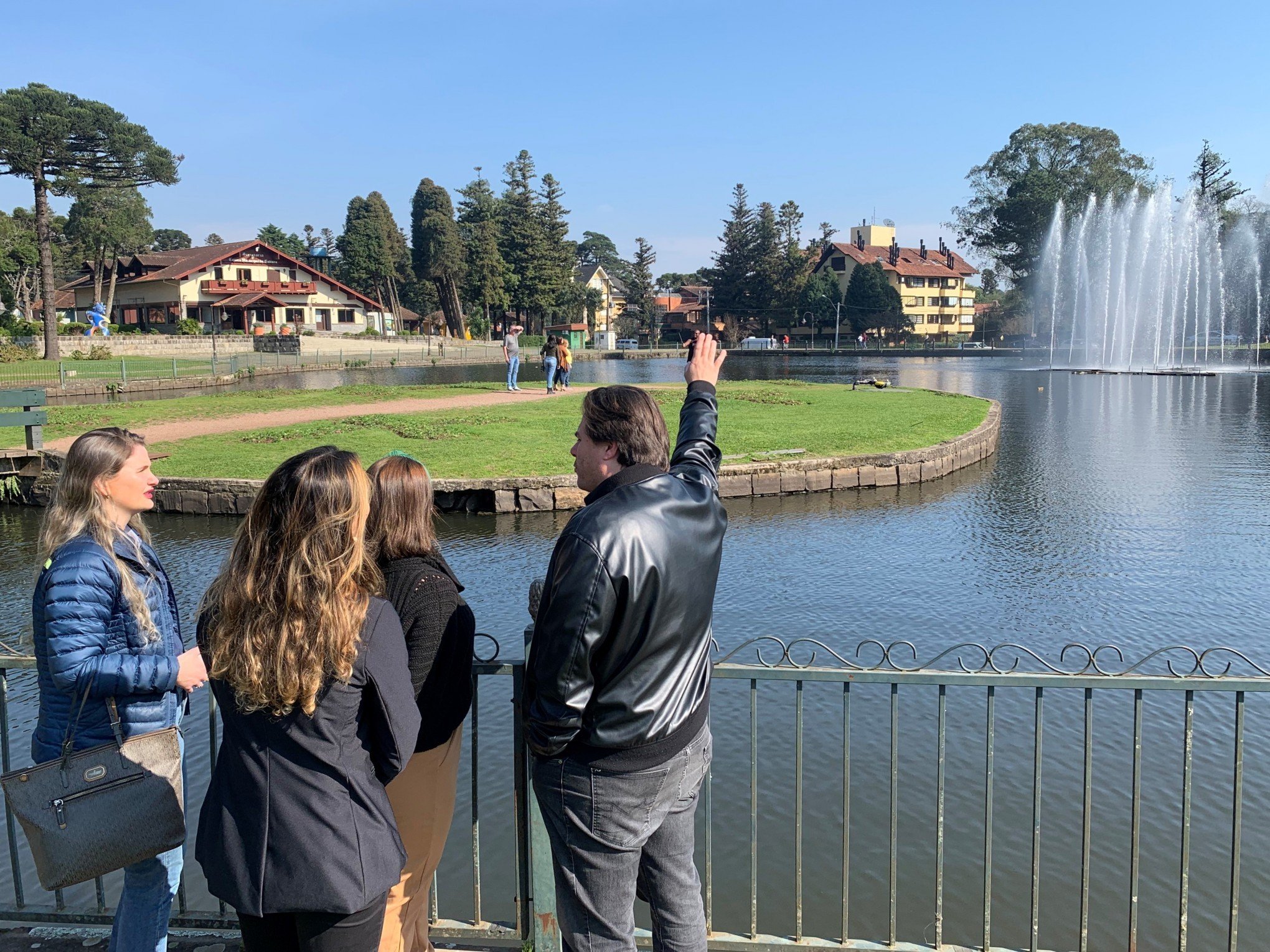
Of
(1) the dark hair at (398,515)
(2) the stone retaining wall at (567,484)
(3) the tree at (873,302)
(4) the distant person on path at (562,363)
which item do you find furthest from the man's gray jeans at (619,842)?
(3) the tree at (873,302)

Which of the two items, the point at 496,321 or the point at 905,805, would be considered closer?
the point at 905,805

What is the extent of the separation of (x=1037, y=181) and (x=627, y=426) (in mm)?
91467

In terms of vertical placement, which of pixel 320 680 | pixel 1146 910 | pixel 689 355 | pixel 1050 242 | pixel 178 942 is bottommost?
pixel 1146 910

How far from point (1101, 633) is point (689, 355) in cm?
722

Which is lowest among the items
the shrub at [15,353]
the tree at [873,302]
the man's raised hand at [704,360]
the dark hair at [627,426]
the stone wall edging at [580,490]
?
the stone wall edging at [580,490]

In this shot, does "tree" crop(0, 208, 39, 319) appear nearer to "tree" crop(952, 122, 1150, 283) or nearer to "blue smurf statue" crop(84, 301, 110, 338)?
"blue smurf statue" crop(84, 301, 110, 338)

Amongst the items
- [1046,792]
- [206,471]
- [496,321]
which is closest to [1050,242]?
[496,321]

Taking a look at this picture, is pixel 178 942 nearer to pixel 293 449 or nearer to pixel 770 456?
pixel 770 456

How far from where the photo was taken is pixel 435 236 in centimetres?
8812

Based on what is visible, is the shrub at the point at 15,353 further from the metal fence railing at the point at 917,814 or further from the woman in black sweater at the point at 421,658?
the woman in black sweater at the point at 421,658

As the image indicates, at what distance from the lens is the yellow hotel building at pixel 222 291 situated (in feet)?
262

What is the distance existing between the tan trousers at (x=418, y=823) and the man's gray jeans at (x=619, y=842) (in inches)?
22.0

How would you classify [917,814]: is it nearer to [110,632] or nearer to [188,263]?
[110,632]

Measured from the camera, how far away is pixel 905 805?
6309 millimetres
